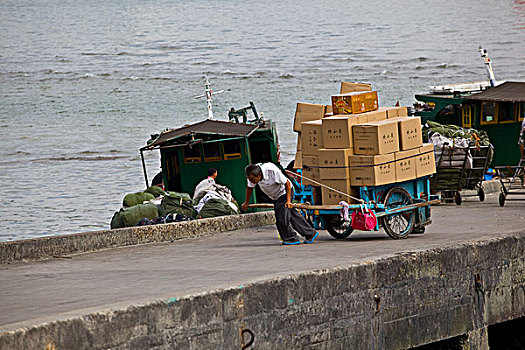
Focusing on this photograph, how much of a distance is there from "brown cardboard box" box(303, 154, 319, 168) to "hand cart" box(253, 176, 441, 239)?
1.25 ft

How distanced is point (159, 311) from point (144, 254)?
176 inches

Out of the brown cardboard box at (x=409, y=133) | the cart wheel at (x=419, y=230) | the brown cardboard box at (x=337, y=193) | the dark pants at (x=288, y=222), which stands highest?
the brown cardboard box at (x=409, y=133)

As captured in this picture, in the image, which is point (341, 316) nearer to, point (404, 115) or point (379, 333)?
point (379, 333)

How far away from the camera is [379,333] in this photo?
7.81m

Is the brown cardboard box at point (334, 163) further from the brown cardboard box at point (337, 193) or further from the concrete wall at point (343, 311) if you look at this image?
the concrete wall at point (343, 311)

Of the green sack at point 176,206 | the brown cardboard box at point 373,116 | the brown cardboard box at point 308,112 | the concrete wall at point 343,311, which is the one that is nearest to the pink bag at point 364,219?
the brown cardboard box at point 373,116

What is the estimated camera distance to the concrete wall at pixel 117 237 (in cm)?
1073

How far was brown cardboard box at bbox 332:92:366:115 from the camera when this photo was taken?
440 inches

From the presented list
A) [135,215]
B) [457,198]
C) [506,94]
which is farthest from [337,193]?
[506,94]

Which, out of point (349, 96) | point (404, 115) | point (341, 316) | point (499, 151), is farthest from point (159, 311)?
point (499, 151)

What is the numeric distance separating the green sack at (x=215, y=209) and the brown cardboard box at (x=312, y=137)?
4.56 meters

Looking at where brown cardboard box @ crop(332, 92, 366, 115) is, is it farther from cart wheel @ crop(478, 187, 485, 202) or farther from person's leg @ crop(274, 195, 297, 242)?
cart wheel @ crop(478, 187, 485, 202)

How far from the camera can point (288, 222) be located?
10.8 meters

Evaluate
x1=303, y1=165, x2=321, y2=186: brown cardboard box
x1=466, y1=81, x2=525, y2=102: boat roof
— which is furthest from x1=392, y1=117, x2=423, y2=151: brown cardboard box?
x1=466, y1=81, x2=525, y2=102: boat roof
